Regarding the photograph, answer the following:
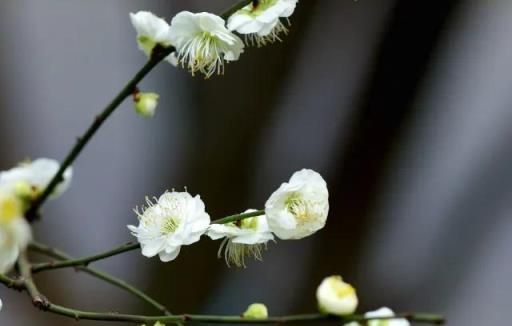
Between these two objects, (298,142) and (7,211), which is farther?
(298,142)

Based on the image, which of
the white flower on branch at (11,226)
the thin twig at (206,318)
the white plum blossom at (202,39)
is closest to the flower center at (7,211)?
the white flower on branch at (11,226)

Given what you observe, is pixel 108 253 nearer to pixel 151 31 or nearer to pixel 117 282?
pixel 117 282

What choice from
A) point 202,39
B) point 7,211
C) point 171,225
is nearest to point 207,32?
point 202,39

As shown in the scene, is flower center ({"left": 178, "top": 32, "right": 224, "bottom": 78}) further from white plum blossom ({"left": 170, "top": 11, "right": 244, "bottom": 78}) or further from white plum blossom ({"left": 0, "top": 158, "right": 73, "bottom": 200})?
white plum blossom ({"left": 0, "top": 158, "right": 73, "bottom": 200})

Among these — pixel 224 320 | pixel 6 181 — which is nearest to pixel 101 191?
pixel 6 181

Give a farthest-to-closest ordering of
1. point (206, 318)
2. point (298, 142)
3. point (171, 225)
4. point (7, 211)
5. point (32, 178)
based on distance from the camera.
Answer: point (298, 142) < point (32, 178) < point (171, 225) < point (206, 318) < point (7, 211)

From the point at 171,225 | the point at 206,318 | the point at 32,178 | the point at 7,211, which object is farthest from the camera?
the point at 32,178

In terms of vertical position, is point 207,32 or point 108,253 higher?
point 207,32
